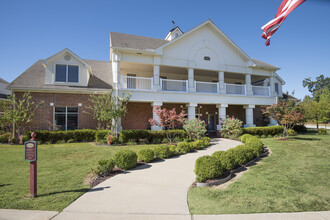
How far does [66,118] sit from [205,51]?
1377cm

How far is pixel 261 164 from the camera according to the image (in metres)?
7.23

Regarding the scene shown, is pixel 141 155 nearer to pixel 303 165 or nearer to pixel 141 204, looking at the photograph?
pixel 141 204

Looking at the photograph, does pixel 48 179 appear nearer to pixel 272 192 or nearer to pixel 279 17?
pixel 272 192

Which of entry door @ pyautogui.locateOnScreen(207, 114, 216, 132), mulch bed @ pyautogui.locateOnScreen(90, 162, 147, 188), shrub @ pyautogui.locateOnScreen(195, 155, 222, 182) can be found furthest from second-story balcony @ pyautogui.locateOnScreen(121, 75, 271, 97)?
shrub @ pyautogui.locateOnScreen(195, 155, 222, 182)

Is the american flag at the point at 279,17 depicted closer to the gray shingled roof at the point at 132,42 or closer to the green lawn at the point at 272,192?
the green lawn at the point at 272,192

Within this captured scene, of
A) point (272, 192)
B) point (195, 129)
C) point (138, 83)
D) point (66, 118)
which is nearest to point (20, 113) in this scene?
point (66, 118)

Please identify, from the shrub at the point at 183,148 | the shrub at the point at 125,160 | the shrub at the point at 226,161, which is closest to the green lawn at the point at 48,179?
the shrub at the point at 125,160

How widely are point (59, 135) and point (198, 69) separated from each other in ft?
42.7

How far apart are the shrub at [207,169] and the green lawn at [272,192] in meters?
0.47

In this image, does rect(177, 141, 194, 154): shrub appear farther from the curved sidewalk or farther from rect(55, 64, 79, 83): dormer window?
rect(55, 64, 79, 83): dormer window

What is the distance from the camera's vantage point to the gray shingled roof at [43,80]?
1373 cm

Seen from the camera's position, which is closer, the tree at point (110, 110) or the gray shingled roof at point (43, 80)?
the tree at point (110, 110)

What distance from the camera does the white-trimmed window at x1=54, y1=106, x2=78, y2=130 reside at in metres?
14.2

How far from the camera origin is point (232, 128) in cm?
1491
